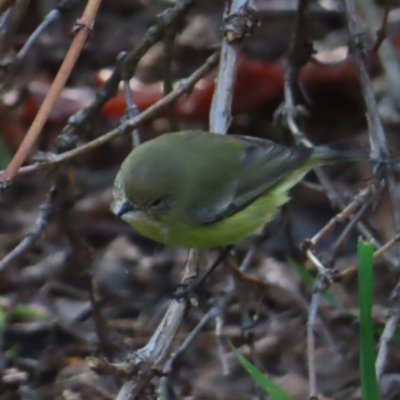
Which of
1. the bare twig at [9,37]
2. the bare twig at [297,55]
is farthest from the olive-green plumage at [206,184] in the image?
the bare twig at [9,37]

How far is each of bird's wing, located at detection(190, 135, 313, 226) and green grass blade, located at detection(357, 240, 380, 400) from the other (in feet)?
4.84

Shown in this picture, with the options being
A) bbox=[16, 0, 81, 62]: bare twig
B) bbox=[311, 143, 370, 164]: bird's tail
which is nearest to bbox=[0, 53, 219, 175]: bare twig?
bbox=[16, 0, 81, 62]: bare twig

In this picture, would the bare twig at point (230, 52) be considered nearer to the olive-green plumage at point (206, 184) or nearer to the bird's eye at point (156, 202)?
the olive-green plumage at point (206, 184)

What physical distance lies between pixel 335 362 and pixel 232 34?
188cm

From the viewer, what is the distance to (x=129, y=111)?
3785 mm

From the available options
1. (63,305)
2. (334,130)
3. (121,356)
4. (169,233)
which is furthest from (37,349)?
(334,130)

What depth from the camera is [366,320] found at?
252 cm

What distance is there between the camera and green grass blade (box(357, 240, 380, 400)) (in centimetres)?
245

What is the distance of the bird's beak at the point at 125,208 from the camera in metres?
3.54

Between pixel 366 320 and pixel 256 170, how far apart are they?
67.2 inches

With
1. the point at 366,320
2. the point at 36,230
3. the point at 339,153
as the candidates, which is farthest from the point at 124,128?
the point at 339,153

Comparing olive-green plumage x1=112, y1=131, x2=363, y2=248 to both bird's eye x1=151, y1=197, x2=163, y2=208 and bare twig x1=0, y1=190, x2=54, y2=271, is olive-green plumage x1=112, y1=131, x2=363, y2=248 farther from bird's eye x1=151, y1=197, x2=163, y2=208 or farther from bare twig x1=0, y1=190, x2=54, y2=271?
bare twig x1=0, y1=190, x2=54, y2=271

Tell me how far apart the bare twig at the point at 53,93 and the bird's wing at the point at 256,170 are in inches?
67.4

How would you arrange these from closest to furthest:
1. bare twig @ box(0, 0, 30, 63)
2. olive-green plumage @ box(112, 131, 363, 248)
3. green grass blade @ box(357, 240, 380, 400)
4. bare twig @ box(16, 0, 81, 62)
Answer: green grass blade @ box(357, 240, 380, 400), bare twig @ box(0, 0, 30, 63), bare twig @ box(16, 0, 81, 62), olive-green plumage @ box(112, 131, 363, 248)
